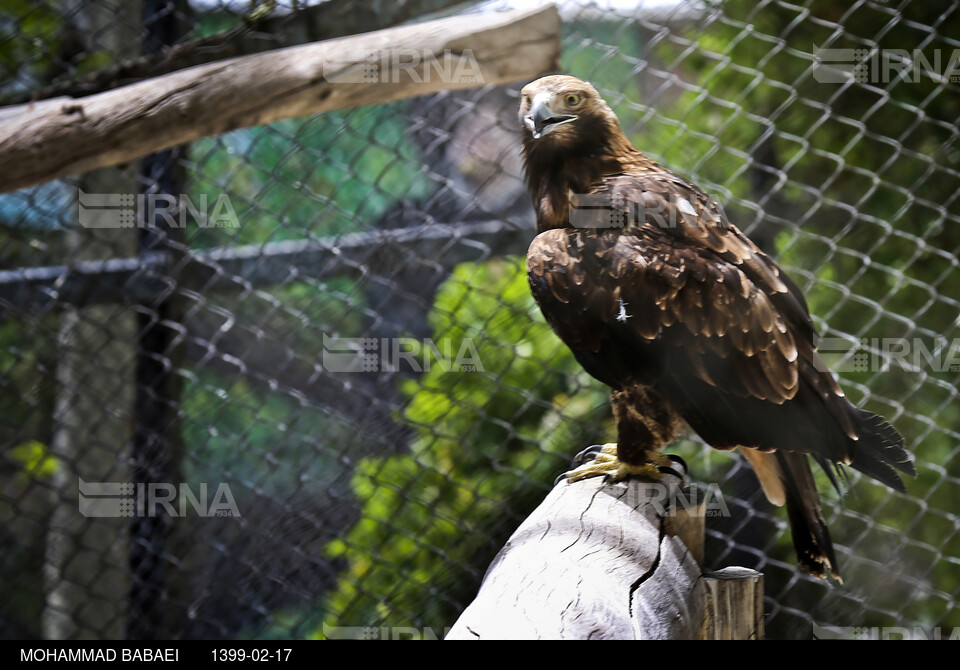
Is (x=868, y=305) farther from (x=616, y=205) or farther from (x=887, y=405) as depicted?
(x=616, y=205)

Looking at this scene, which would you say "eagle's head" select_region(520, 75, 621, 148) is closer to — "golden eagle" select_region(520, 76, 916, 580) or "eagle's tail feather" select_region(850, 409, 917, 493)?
"golden eagle" select_region(520, 76, 916, 580)

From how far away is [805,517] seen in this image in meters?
1.17

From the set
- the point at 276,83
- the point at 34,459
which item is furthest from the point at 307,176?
the point at 34,459

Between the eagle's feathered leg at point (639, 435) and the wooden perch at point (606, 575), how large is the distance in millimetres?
38

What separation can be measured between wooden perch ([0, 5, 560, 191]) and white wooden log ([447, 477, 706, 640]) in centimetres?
83

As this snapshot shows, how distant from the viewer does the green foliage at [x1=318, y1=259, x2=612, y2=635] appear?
1.77 m

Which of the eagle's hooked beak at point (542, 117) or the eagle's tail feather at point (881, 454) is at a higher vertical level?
the eagle's hooked beak at point (542, 117)

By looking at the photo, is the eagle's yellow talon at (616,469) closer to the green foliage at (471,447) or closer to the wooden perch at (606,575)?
the wooden perch at (606,575)

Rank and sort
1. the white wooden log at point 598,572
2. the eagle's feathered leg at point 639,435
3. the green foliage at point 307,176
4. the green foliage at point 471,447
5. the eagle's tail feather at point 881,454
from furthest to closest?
the green foliage at point 307,176 < the green foliage at point 471,447 < the eagle's feathered leg at point 639,435 < the eagle's tail feather at point 881,454 < the white wooden log at point 598,572

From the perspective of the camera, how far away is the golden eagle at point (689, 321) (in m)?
1.11

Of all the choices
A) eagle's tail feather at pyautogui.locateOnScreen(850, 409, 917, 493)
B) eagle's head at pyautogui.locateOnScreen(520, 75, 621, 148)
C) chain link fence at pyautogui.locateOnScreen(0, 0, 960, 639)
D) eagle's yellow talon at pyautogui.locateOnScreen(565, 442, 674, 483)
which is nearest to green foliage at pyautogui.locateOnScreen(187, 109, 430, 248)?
chain link fence at pyautogui.locateOnScreen(0, 0, 960, 639)

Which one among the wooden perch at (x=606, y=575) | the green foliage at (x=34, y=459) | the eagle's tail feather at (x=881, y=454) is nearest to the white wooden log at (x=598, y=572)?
the wooden perch at (x=606, y=575)

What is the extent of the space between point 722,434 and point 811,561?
26 cm

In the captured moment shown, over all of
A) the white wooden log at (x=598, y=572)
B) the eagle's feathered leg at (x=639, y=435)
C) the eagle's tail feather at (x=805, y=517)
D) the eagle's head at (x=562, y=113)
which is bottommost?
the eagle's tail feather at (x=805, y=517)
